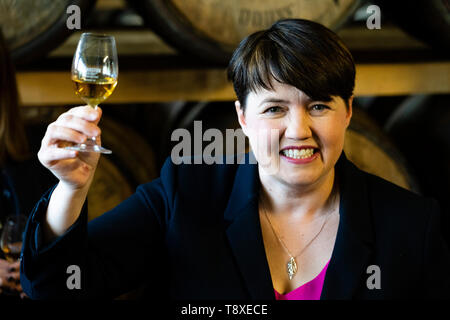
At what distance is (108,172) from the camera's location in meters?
1.99

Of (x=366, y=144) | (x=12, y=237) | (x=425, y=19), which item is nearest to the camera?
(x=12, y=237)

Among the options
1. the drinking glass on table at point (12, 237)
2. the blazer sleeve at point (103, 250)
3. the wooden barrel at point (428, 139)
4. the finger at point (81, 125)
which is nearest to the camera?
the finger at point (81, 125)

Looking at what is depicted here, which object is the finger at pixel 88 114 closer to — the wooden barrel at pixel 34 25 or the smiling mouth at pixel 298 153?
the smiling mouth at pixel 298 153

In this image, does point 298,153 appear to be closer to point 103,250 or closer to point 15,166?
point 103,250

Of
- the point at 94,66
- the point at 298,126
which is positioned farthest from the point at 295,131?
the point at 94,66

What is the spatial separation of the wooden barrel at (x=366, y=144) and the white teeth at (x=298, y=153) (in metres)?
0.67

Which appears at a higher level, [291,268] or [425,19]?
[425,19]

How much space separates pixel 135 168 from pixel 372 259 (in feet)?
2.84

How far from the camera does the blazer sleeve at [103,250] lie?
46.9 inches

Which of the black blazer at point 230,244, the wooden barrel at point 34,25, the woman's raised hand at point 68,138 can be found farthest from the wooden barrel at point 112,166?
the woman's raised hand at point 68,138

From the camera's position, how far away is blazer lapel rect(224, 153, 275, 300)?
4.36ft

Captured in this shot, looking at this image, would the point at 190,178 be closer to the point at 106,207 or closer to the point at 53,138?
the point at 53,138

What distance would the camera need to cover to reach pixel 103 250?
52.3 inches

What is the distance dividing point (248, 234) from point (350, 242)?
205mm
